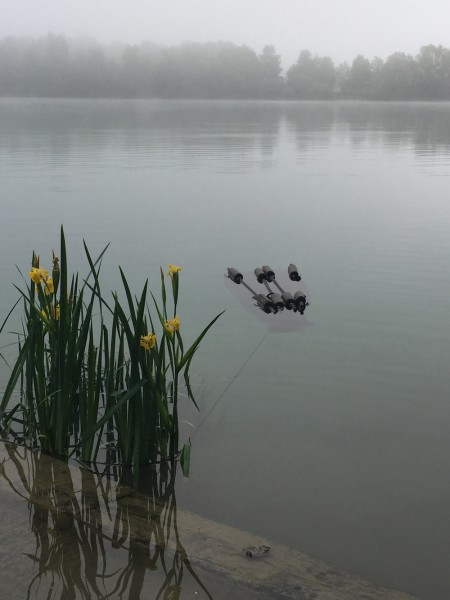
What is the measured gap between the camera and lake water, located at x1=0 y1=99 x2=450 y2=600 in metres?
3.32

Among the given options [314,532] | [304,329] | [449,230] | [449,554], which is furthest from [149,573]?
[449,230]

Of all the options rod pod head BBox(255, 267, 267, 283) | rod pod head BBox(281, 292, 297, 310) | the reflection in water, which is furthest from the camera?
rod pod head BBox(255, 267, 267, 283)

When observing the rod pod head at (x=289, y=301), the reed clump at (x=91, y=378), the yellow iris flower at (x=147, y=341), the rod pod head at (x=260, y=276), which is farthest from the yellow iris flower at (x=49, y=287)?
the rod pod head at (x=260, y=276)

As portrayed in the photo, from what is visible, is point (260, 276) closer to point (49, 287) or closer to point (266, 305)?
point (266, 305)

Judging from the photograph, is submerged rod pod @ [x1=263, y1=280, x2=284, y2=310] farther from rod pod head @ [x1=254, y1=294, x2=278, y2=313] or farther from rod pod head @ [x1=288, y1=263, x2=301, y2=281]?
rod pod head @ [x1=288, y1=263, x2=301, y2=281]

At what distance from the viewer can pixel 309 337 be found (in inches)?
219

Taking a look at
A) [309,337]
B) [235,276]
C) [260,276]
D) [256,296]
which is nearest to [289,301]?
[256,296]

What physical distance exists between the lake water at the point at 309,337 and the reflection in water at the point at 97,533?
0.30 m

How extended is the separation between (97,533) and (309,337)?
2.92 m

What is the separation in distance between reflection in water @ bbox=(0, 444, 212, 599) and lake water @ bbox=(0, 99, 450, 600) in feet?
1.00

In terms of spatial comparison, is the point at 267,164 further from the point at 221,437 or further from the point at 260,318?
the point at 221,437

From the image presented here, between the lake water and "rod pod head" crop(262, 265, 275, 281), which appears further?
"rod pod head" crop(262, 265, 275, 281)

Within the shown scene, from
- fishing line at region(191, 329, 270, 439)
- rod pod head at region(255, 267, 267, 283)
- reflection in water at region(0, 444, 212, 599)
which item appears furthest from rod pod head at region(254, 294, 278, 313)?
reflection in water at region(0, 444, 212, 599)

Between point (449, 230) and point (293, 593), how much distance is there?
7.61 meters
